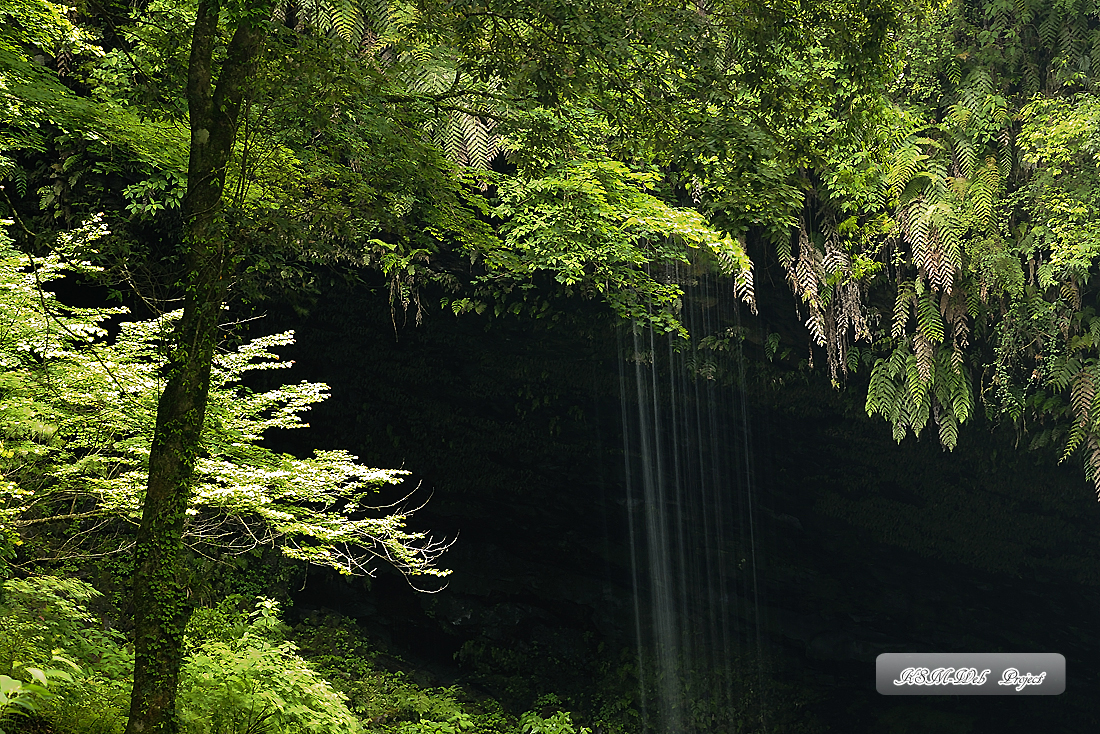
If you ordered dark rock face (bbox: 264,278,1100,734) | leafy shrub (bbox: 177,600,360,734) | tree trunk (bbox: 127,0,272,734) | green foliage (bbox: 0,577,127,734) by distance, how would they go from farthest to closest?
dark rock face (bbox: 264,278,1100,734)
leafy shrub (bbox: 177,600,360,734)
green foliage (bbox: 0,577,127,734)
tree trunk (bbox: 127,0,272,734)

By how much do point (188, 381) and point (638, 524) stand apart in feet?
28.6

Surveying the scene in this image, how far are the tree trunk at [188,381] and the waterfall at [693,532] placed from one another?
6870mm

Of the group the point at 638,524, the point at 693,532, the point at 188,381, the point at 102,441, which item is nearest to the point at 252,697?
the point at 102,441

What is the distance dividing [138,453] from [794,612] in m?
10.0

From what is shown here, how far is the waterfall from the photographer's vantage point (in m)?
10.1

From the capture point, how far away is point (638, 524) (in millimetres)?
11250

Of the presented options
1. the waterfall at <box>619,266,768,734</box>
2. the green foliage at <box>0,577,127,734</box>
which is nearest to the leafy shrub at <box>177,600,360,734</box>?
the green foliage at <box>0,577,127,734</box>

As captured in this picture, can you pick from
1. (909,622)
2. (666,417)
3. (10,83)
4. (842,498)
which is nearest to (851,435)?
(842,498)

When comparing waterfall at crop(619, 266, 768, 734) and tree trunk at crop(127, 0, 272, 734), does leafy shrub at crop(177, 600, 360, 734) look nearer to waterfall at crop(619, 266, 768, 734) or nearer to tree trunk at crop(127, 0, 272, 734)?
tree trunk at crop(127, 0, 272, 734)

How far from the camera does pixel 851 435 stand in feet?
33.4

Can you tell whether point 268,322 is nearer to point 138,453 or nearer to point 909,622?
point 138,453

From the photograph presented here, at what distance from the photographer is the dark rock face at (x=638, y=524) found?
10031mm

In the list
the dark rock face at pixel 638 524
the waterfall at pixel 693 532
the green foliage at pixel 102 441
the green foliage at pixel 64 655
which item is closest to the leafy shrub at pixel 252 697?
the green foliage at pixel 64 655

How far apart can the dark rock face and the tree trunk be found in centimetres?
603
